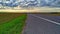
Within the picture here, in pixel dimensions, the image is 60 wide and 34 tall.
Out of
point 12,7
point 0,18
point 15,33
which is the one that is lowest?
point 0,18

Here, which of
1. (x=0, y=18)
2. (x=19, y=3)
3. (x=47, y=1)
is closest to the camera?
(x=47, y=1)

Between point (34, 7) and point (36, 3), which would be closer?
point (36, 3)

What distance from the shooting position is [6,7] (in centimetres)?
280

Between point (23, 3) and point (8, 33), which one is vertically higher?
point (23, 3)

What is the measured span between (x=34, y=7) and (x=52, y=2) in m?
0.33

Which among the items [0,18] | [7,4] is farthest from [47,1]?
[0,18]

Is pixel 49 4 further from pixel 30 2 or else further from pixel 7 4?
pixel 7 4

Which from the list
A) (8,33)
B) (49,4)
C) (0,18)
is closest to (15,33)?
(8,33)

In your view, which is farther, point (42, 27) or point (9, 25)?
point (9, 25)

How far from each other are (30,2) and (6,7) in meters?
0.40

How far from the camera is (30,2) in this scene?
2.64 m

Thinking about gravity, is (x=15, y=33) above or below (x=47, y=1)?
below

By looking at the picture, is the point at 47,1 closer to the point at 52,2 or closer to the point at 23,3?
the point at 52,2

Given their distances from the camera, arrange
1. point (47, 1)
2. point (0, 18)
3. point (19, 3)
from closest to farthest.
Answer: point (47, 1)
point (19, 3)
point (0, 18)
